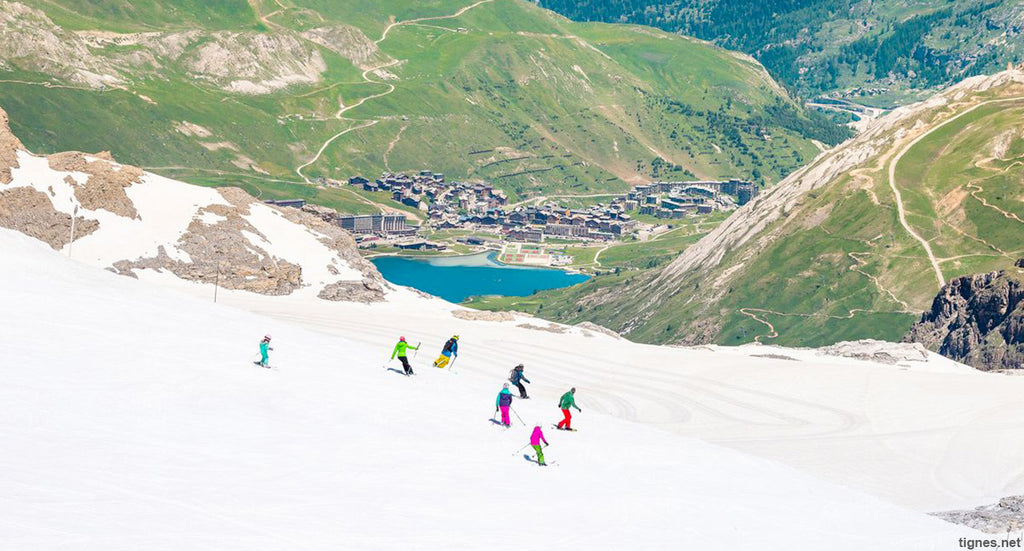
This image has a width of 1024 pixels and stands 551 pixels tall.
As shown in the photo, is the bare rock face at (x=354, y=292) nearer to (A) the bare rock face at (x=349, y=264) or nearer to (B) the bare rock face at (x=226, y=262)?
(A) the bare rock face at (x=349, y=264)

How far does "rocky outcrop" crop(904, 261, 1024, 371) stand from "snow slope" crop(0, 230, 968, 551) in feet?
222

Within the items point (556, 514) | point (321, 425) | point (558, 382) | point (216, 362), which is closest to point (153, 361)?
point (216, 362)

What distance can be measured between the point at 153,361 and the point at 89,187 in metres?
59.5

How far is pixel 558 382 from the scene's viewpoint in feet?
228

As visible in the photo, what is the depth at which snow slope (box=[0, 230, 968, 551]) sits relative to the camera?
93.8 feet

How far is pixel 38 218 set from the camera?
94.9m

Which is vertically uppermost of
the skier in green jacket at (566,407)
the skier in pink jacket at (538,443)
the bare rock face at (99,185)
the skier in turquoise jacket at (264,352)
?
the bare rock face at (99,185)

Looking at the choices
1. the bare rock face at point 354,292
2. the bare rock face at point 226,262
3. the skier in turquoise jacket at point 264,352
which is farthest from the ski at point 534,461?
the bare rock face at point 226,262

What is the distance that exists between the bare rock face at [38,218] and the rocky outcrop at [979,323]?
83491mm

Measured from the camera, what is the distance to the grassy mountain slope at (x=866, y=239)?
128 meters

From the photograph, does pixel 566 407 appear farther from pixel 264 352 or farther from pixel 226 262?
pixel 226 262

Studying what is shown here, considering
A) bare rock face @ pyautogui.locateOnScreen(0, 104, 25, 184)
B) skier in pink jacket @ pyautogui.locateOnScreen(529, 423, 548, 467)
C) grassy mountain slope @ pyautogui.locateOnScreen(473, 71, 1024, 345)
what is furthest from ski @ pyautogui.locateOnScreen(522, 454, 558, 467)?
grassy mountain slope @ pyautogui.locateOnScreen(473, 71, 1024, 345)

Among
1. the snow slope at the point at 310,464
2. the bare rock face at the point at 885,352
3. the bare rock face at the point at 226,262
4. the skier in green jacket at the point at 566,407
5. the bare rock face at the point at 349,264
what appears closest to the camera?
the snow slope at the point at 310,464

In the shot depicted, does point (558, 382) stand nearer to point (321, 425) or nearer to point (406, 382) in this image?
point (406, 382)
